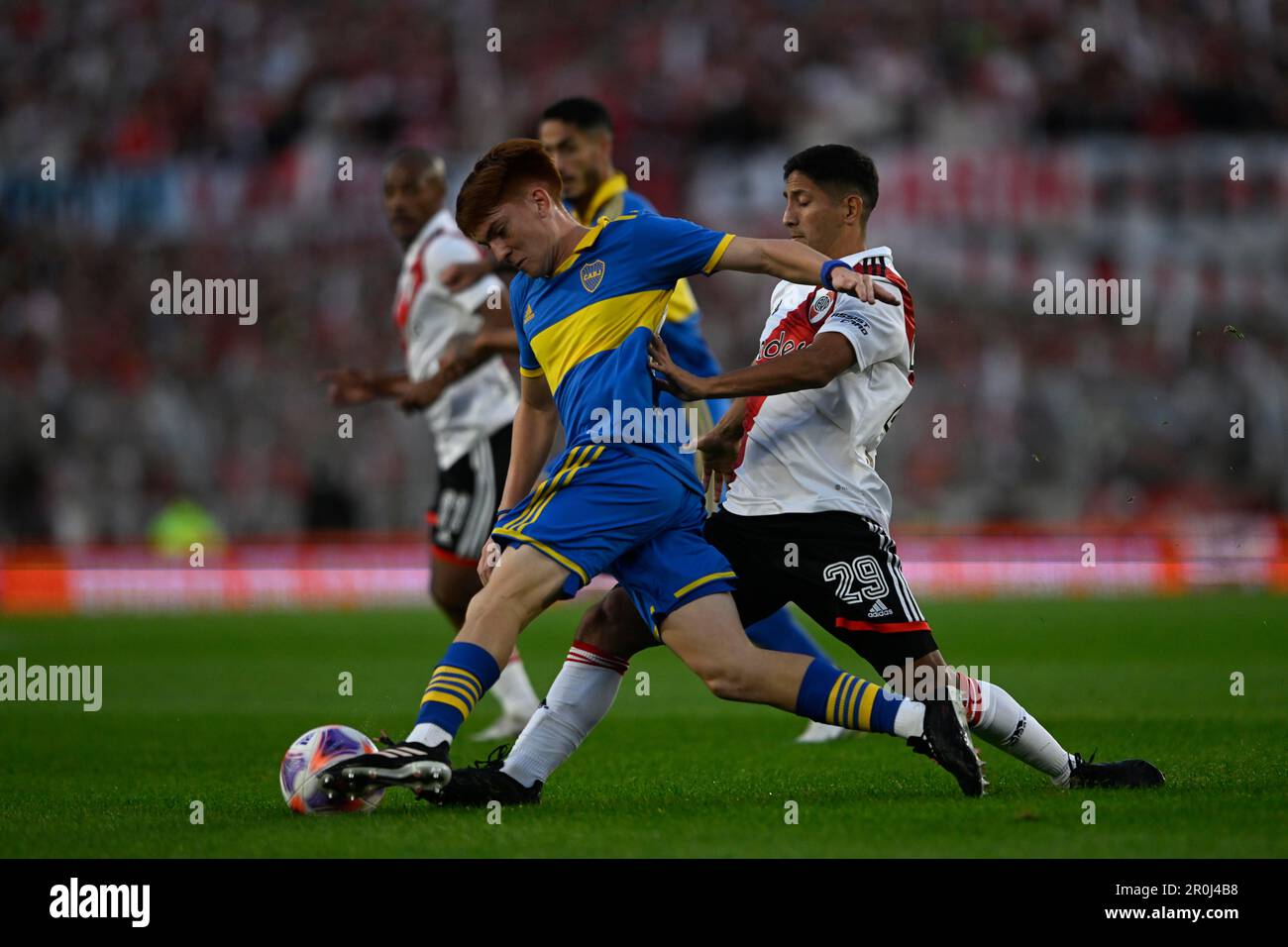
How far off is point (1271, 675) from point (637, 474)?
6871 mm

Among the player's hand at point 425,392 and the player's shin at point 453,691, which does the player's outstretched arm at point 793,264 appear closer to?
the player's shin at point 453,691

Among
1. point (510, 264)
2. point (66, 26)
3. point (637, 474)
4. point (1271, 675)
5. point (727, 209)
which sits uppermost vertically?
point (66, 26)

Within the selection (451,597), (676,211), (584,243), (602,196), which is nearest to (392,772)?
(584,243)

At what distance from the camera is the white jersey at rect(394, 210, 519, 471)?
8.28m

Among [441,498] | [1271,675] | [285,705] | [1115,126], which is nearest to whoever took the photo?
[441,498]

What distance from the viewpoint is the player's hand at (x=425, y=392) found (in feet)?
25.5

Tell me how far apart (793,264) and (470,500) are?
11.1ft

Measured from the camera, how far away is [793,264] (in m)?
5.13

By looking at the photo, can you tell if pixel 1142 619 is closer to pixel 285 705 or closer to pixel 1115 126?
pixel 285 705

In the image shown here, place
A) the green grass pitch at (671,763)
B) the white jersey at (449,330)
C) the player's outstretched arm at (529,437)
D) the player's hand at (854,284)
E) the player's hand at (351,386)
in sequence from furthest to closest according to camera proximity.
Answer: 1. the white jersey at (449,330)
2. the player's hand at (351,386)
3. the player's outstretched arm at (529,437)
4. the player's hand at (854,284)
5. the green grass pitch at (671,763)

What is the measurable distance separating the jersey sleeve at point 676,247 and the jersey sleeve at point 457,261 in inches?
113

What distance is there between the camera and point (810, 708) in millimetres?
5285

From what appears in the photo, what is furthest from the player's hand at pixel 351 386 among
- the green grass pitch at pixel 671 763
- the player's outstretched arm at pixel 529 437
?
the player's outstretched arm at pixel 529 437
